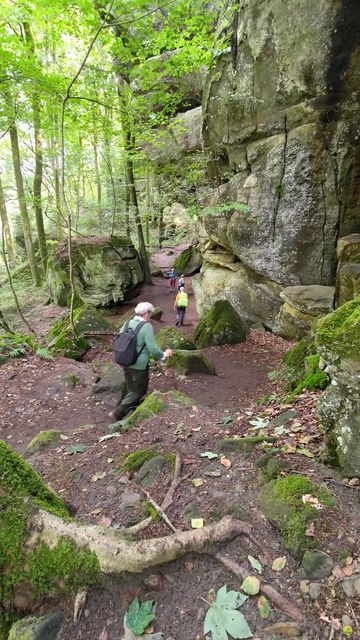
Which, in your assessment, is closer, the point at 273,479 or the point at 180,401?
the point at 273,479

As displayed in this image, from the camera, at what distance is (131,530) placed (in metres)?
2.59

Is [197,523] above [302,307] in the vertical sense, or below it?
above

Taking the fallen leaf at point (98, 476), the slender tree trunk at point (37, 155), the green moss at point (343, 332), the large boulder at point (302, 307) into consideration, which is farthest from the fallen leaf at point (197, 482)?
the slender tree trunk at point (37, 155)

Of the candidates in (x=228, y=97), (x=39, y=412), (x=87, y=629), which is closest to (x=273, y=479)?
(x=87, y=629)

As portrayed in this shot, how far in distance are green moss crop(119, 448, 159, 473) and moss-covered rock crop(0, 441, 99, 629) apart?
1.46 m

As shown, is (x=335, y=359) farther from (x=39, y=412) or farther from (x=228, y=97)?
(x=228, y=97)

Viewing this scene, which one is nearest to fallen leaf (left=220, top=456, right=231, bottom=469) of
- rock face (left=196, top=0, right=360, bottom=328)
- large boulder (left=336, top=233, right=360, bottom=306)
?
large boulder (left=336, top=233, right=360, bottom=306)

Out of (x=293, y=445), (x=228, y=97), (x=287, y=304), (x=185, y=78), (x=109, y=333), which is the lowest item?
(x=109, y=333)

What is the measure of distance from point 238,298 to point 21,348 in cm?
866

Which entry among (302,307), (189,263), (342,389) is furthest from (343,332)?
(189,263)

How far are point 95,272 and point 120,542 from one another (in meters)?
16.9

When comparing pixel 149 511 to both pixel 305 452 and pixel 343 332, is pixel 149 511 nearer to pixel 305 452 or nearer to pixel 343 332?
pixel 305 452

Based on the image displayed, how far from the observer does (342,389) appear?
2.98 metres

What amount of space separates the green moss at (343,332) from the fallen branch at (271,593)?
175 cm
